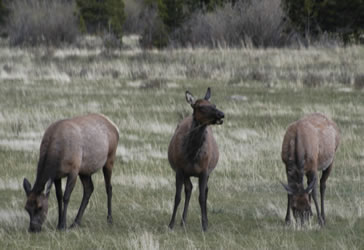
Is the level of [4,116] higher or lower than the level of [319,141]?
lower

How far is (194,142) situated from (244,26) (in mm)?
39204

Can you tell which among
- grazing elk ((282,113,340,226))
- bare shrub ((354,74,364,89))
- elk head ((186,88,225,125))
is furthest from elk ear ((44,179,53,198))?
bare shrub ((354,74,364,89))

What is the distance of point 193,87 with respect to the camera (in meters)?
27.8

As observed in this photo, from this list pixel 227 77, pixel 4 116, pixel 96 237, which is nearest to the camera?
pixel 96 237

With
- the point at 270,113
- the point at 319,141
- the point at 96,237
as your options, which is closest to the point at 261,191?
the point at 319,141

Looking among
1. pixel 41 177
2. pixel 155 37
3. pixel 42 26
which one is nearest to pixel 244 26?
pixel 155 37

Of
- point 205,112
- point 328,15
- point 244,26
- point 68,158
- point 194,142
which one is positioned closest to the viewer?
point 205,112

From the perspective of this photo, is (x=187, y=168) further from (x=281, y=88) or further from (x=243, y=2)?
(x=243, y=2)

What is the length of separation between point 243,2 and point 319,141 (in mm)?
42720

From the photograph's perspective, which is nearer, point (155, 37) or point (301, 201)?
point (301, 201)

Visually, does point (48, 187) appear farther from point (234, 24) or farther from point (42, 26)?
point (42, 26)

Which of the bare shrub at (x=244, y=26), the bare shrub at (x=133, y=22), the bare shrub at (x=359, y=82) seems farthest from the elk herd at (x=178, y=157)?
the bare shrub at (x=133, y=22)

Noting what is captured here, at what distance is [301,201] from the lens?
9.01m

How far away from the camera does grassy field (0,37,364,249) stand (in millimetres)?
9172
